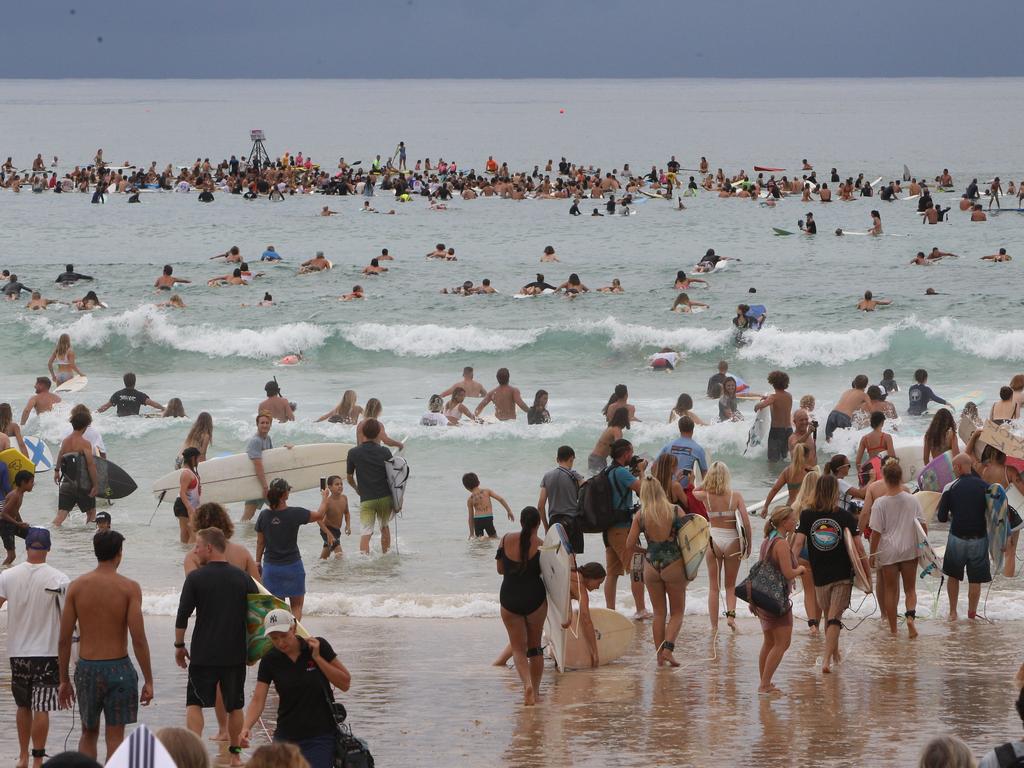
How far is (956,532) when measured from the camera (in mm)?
8914

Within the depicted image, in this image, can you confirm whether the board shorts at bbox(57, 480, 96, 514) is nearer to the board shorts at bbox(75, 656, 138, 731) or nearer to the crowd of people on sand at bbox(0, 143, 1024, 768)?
the crowd of people on sand at bbox(0, 143, 1024, 768)

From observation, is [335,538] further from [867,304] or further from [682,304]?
[867,304]

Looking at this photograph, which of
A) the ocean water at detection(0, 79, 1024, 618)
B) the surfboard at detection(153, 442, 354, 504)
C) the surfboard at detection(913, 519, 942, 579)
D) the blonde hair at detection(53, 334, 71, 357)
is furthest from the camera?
the blonde hair at detection(53, 334, 71, 357)

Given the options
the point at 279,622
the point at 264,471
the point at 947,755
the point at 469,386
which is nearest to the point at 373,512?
the point at 264,471

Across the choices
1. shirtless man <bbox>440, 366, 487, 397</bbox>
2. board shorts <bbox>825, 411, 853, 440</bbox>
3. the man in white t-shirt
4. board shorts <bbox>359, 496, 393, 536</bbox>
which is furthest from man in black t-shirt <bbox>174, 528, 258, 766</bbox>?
shirtless man <bbox>440, 366, 487, 397</bbox>

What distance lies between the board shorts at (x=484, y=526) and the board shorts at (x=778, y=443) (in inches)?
146

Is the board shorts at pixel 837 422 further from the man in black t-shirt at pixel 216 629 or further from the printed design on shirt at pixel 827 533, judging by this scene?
the man in black t-shirt at pixel 216 629

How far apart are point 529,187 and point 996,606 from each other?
40.2 meters

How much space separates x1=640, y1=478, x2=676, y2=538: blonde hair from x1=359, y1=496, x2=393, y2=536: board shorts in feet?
11.6

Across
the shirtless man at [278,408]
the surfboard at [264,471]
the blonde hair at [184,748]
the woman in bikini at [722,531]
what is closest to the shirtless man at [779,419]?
the surfboard at [264,471]

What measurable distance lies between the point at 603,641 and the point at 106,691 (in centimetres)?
308

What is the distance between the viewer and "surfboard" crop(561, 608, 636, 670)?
7.87 m

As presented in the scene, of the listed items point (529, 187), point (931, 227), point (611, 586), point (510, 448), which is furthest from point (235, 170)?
point (611, 586)

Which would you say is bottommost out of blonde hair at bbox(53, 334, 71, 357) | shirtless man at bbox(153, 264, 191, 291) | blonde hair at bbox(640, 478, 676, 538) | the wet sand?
the wet sand
